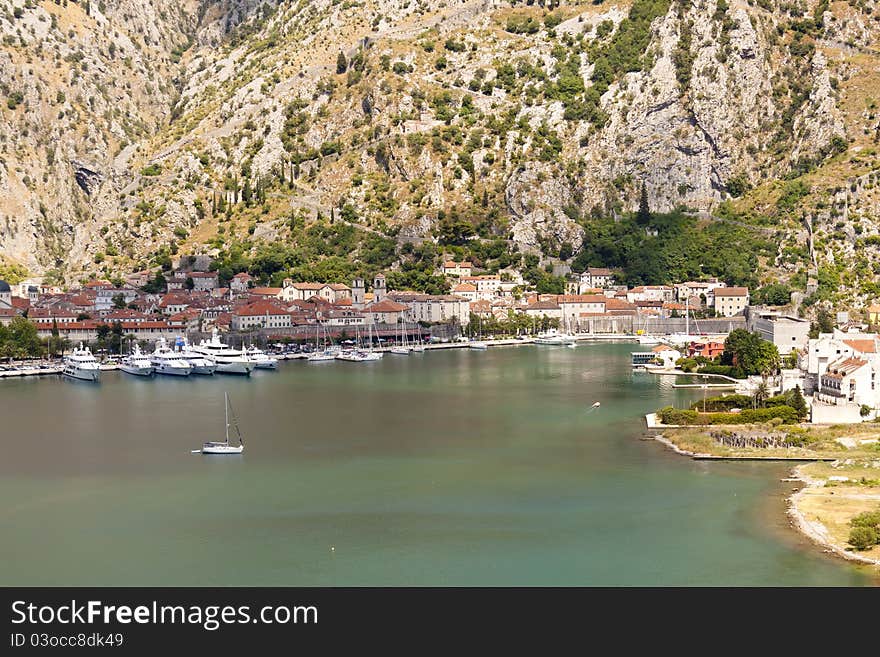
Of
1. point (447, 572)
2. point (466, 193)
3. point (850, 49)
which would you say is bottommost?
point (447, 572)

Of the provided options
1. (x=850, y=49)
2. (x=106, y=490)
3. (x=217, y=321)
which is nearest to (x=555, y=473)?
(x=106, y=490)

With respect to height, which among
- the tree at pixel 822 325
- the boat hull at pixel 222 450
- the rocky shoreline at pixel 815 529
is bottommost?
the rocky shoreline at pixel 815 529

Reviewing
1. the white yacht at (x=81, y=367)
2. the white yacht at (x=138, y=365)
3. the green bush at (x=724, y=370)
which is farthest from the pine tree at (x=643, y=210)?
the white yacht at (x=81, y=367)

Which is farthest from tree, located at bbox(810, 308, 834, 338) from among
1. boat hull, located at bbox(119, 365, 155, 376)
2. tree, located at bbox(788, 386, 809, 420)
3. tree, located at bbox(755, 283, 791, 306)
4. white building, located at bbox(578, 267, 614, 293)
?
boat hull, located at bbox(119, 365, 155, 376)

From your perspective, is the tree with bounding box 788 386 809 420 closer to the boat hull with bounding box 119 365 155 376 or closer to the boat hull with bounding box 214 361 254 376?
the boat hull with bounding box 214 361 254 376

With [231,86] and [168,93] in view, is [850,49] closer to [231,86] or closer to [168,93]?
[231,86]

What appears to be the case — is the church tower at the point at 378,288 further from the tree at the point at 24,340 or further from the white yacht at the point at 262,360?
the tree at the point at 24,340
